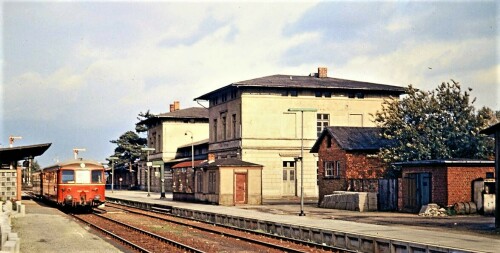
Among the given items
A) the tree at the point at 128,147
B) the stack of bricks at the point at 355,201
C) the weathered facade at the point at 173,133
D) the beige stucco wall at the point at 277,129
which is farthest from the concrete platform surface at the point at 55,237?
the tree at the point at 128,147

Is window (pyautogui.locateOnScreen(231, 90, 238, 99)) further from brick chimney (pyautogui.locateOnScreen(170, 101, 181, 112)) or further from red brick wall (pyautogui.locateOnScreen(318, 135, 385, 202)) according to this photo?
brick chimney (pyautogui.locateOnScreen(170, 101, 181, 112))

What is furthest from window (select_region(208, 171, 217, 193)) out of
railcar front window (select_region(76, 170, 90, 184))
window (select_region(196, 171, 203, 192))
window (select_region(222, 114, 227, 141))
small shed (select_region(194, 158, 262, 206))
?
window (select_region(222, 114, 227, 141))

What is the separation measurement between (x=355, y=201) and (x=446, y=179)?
5.84 metres

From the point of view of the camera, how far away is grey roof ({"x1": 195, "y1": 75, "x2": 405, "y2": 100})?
5541 cm

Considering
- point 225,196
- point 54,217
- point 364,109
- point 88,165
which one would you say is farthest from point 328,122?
point 54,217

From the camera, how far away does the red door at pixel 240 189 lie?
40500 mm

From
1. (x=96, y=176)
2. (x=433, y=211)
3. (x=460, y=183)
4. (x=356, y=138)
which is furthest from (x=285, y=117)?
(x=433, y=211)

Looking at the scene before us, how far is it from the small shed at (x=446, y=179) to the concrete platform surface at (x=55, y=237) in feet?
49.7

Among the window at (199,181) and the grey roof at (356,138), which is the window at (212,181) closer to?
the window at (199,181)

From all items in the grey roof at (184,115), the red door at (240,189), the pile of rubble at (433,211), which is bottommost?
the pile of rubble at (433,211)

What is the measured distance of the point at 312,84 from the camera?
187 ft

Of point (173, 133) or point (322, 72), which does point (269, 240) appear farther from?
point (173, 133)

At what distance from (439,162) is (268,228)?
9.44m

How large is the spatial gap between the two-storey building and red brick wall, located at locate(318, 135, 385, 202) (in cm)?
1284
